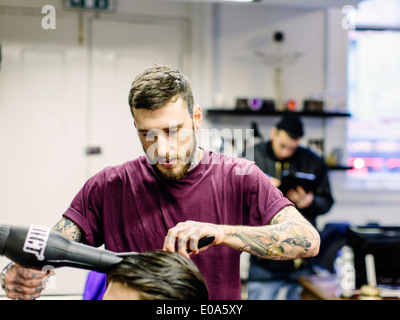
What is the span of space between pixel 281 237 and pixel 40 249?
1.74ft

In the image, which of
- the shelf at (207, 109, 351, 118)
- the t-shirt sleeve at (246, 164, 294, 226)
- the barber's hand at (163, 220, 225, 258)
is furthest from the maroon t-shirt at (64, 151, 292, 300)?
the shelf at (207, 109, 351, 118)

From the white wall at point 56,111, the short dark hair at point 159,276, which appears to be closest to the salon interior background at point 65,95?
the white wall at point 56,111

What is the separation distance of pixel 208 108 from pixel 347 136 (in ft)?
4.72

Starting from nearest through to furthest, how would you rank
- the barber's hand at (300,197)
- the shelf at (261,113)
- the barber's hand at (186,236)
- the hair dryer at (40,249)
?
the hair dryer at (40,249)
the barber's hand at (186,236)
the barber's hand at (300,197)
the shelf at (261,113)

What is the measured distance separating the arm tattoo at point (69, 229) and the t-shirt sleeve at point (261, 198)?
1.35ft

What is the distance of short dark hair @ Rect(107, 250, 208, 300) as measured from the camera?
74 cm

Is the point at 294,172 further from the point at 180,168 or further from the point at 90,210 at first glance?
the point at 90,210

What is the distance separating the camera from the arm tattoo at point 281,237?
0.88 metres

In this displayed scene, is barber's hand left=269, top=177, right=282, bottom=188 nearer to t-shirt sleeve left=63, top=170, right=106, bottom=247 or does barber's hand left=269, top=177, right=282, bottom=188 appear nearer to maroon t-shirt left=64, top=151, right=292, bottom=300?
maroon t-shirt left=64, top=151, right=292, bottom=300

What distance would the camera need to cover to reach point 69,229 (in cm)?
88

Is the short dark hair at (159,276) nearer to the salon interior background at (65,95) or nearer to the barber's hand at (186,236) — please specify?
the barber's hand at (186,236)

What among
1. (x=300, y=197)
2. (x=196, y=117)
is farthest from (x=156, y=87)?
(x=300, y=197)

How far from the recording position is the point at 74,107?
103cm

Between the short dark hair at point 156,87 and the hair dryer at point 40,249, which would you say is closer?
the hair dryer at point 40,249
